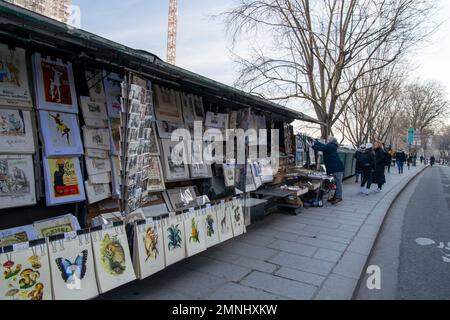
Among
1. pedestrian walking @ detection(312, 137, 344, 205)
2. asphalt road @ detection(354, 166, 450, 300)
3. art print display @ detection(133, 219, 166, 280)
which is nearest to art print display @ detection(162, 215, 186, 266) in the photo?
art print display @ detection(133, 219, 166, 280)

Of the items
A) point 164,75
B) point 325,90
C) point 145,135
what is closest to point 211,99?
point 164,75

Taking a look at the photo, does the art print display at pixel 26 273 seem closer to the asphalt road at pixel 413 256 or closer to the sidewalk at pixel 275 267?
the sidewalk at pixel 275 267

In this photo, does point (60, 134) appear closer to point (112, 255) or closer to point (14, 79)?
point (14, 79)

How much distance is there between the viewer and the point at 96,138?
3.61 meters

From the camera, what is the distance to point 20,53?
3.00 meters

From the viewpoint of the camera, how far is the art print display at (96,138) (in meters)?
3.50

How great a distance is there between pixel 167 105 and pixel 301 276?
2981 mm

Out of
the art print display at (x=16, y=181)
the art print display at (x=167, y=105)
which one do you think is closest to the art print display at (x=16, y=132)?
the art print display at (x=16, y=181)

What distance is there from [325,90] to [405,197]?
20.2 feet

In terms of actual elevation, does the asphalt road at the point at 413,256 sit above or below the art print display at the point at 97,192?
below

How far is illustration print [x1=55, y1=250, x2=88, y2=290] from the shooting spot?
2.51 meters

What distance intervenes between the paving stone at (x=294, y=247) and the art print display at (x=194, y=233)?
1614 mm

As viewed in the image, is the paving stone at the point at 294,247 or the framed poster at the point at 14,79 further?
the paving stone at the point at 294,247
